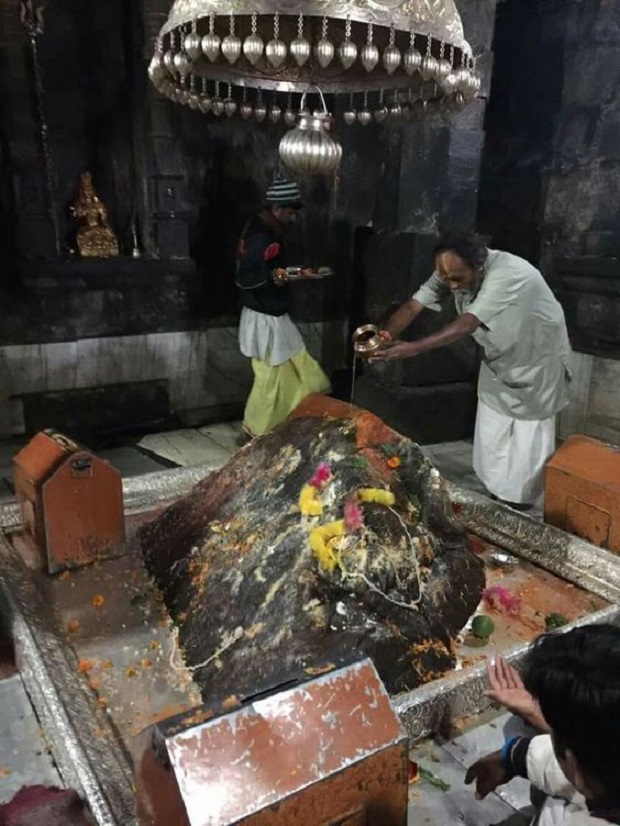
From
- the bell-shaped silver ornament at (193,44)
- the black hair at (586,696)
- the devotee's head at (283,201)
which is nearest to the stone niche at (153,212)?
the devotee's head at (283,201)

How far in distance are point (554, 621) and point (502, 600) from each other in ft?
0.89

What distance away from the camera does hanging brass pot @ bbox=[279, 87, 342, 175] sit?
3.09 meters

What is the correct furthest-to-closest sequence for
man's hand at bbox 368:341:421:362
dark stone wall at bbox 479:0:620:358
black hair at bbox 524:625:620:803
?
dark stone wall at bbox 479:0:620:358 → man's hand at bbox 368:341:421:362 → black hair at bbox 524:625:620:803

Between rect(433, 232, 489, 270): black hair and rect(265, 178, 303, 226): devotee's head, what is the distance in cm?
170

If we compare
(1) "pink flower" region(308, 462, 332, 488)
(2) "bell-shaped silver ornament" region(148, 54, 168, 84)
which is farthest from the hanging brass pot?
(1) "pink flower" region(308, 462, 332, 488)

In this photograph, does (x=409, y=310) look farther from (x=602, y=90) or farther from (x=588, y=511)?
(x=602, y=90)

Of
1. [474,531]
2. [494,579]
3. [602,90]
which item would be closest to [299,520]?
[494,579]

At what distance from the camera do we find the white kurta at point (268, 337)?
575cm

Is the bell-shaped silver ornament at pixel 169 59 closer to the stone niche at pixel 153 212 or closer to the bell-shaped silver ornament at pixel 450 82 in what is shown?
the bell-shaped silver ornament at pixel 450 82

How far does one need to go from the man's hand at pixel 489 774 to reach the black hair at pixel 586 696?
2.32 ft

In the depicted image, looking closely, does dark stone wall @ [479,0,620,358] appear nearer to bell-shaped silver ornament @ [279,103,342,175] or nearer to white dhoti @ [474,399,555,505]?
white dhoti @ [474,399,555,505]

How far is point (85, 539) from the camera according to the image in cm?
363

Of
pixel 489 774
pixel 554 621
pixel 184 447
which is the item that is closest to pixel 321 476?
pixel 554 621

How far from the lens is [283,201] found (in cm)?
548
